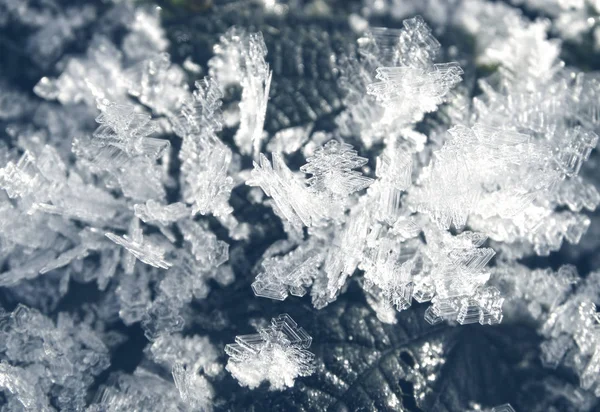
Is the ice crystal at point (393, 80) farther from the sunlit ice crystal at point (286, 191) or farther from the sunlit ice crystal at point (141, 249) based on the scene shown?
the sunlit ice crystal at point (141, 249)

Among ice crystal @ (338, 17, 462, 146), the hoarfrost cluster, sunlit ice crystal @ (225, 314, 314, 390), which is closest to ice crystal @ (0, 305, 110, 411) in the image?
the hoarfrost cluster

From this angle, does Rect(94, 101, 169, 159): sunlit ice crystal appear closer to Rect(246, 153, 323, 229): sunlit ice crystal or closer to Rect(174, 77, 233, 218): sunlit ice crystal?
Rect(174, 77, 233, 218): sunlit ice crystal

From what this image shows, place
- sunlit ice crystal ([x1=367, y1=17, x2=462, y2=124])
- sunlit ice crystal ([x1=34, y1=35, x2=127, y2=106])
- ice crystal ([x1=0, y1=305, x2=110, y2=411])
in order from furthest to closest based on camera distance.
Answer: sunlit ice crystal ([x1=34, y1=35, x2=127, y2=106]) < sunlit ice crystal ([x1=367, y1=17, x2=462, y2=124]) < ice crystal ([x1=0, y1=305, x2=110, y2=411])

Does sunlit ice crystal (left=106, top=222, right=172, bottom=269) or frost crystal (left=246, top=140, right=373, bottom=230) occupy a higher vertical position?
frost crystal (left=246, top=140, right=373, bottom=230)

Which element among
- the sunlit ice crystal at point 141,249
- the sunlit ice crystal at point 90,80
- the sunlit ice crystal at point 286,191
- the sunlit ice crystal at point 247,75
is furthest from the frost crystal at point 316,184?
the sunlit ice crystal at point 90,80

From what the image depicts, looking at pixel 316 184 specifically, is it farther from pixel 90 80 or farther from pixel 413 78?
pixel 90 80

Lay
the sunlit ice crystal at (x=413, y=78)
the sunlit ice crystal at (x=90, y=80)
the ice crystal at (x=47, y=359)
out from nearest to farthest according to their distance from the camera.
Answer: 1. the ice crystal at (x=47, y=359)
2. the sunlit ice crystal at (x=413, y=78)
3. the sunlit ice crystal at (x=90, y=80)

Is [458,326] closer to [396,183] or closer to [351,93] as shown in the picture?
[396,183]

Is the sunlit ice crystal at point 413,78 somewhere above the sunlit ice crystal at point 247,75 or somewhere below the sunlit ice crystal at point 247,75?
above

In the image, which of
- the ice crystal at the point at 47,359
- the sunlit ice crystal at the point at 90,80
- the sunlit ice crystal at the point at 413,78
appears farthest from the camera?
the sunlit ice crystal at the point at 90,80
